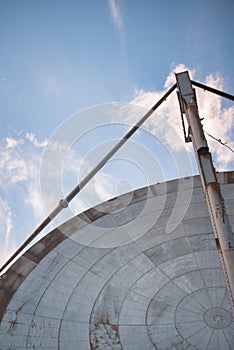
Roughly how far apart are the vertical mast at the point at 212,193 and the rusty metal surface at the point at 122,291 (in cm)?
500

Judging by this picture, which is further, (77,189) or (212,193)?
(77,189)

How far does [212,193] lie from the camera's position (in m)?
9.05

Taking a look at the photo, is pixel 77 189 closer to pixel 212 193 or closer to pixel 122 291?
pixel 122 291

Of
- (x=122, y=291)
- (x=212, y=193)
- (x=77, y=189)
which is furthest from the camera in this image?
(x=77, y=189)

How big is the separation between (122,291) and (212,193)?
7038 mm

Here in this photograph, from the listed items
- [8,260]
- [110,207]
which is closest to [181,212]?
[110,207]

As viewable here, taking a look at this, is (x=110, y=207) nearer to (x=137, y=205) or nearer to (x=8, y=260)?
(x=137, y=205)

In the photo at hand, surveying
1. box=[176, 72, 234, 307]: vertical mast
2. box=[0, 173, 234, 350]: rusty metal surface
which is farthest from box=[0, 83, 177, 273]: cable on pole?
box=[176, 72, 234, 307]: vertical mast

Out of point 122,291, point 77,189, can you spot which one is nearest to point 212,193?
point 122,291

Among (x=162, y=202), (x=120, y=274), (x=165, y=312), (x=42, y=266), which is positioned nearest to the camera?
(x=165, y=312)

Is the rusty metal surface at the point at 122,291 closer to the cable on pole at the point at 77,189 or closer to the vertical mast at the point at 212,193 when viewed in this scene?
the cable on pole at the point at 77,189

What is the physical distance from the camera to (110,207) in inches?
780

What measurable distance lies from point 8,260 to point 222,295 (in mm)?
10717

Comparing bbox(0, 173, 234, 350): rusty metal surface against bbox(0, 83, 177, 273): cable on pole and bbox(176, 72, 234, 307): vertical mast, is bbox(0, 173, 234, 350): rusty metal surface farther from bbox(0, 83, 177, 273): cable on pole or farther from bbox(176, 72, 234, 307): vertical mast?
bbox(176, 72, 234, 307): vertical mast
